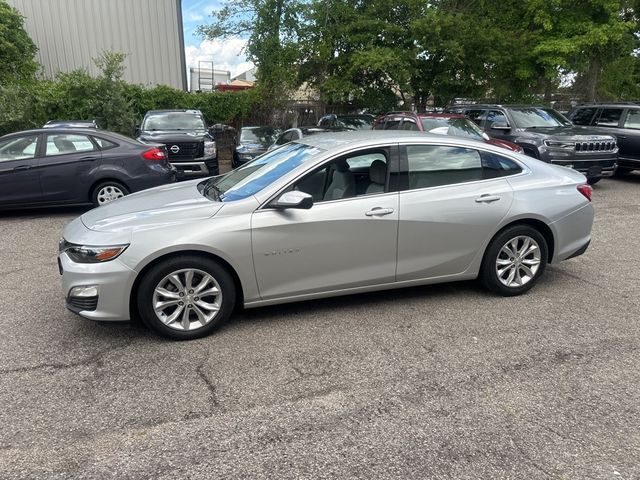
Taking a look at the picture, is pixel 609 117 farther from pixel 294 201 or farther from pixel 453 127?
pixel 294 201

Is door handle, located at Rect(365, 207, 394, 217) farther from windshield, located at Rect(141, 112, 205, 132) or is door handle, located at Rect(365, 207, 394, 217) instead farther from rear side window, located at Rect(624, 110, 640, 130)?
rear side window, located at Rect(624, 110, 640, 130)

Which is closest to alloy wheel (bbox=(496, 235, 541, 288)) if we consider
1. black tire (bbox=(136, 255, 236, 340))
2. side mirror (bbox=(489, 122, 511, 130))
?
black tire (bbox=(136, 255, 236, 340))

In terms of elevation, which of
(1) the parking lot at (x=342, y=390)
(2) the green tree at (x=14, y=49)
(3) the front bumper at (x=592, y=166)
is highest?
(2) the green tree at (x=14, y=49)

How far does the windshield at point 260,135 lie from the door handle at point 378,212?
8.78m

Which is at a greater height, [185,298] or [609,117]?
[609,117]

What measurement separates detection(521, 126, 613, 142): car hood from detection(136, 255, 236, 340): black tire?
8.74 meters

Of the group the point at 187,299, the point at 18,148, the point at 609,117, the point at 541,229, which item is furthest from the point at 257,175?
the point at 609,117

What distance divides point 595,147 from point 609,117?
2.82 meters

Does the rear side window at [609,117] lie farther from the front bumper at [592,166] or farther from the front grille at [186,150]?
the front grille at [186,150]

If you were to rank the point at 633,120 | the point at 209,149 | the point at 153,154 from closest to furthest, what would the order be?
the point at 153,154 < the point at 209,149 < the point at 633,120

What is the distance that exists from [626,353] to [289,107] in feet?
54.6

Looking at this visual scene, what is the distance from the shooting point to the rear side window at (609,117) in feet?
40.1

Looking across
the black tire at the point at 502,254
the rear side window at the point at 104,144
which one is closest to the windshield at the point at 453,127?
the black tire at the point at 502,254

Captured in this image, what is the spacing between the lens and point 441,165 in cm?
456
